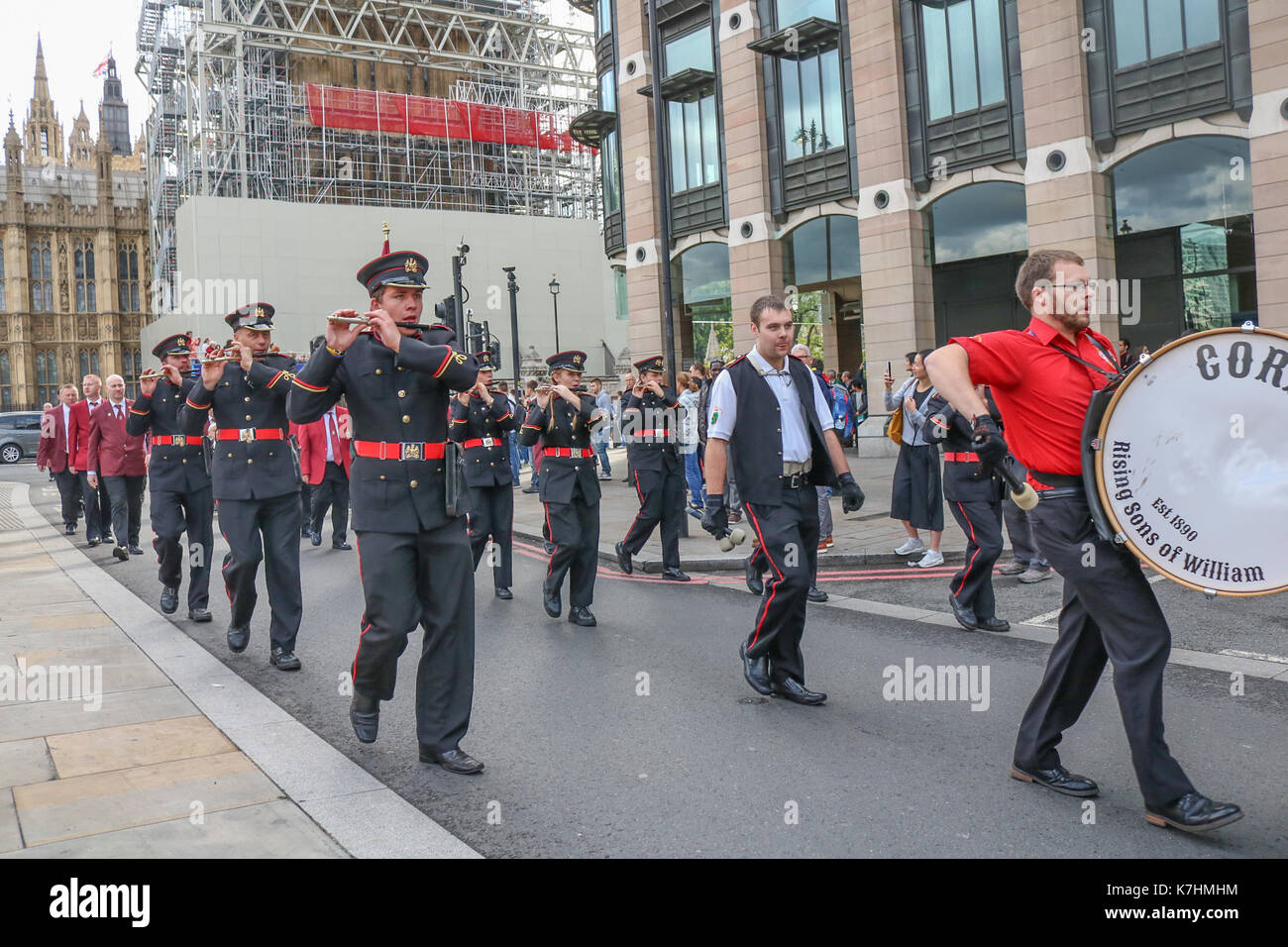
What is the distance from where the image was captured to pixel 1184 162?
1820cm

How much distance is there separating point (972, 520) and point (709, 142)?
20.4 metres

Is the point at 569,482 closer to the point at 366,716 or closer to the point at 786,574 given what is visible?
the point at 786,574

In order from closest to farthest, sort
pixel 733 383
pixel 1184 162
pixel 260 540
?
1. pixel 733 383
2. pixel 260 540
3. pixel 1184 162

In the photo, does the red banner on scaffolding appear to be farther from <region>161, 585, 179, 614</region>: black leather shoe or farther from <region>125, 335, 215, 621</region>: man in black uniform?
<region>161, 585, 179, 614</region>: black leather shoe

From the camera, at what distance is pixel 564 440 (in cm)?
866

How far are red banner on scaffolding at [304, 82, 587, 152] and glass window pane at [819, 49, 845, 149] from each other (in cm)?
3334

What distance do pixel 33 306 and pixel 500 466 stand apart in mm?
91251

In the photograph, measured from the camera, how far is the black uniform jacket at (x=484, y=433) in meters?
5.91

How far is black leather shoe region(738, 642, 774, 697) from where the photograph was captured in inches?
225

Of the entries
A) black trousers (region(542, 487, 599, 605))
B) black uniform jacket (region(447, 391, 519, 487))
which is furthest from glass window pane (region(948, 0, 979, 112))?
black trousers (region(542, 487, 599, 605))

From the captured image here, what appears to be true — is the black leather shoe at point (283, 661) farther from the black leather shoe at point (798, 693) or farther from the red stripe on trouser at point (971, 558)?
the red stripe on trouser at point (971, 558)
